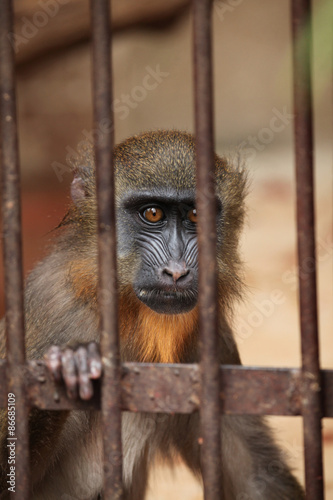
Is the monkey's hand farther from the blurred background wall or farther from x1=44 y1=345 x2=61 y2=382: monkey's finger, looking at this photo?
the blurred background wall

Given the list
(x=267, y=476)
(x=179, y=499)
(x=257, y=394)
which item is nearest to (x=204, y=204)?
(x=257, y=394)

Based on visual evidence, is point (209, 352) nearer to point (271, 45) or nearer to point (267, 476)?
point (267, 476)

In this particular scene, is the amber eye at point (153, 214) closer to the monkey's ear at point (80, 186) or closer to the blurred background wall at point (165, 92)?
the monkey's ear at point (80, 186)

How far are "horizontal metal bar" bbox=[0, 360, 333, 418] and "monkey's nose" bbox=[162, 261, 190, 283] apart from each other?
1.20 m

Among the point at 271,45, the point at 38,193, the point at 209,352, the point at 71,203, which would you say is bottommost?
the point at 209,352

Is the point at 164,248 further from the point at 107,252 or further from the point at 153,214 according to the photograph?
the point at 107,252

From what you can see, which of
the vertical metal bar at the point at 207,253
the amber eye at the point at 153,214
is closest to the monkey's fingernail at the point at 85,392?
the vertical metal bar at the point at 207,253

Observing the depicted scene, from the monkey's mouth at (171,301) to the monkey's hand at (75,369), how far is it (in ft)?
3.09

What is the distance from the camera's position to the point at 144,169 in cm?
368

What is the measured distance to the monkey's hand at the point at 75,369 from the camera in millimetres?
2016

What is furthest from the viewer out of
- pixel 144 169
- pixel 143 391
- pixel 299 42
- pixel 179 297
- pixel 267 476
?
pixel 267 476

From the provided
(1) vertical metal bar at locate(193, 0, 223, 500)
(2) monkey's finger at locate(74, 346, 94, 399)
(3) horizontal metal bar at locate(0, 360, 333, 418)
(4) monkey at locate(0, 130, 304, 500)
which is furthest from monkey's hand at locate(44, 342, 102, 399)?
(4) monkey at locate(0, 130, 304, 500)

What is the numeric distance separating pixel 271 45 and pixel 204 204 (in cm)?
688

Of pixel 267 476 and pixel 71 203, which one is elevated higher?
pixel 71 203
